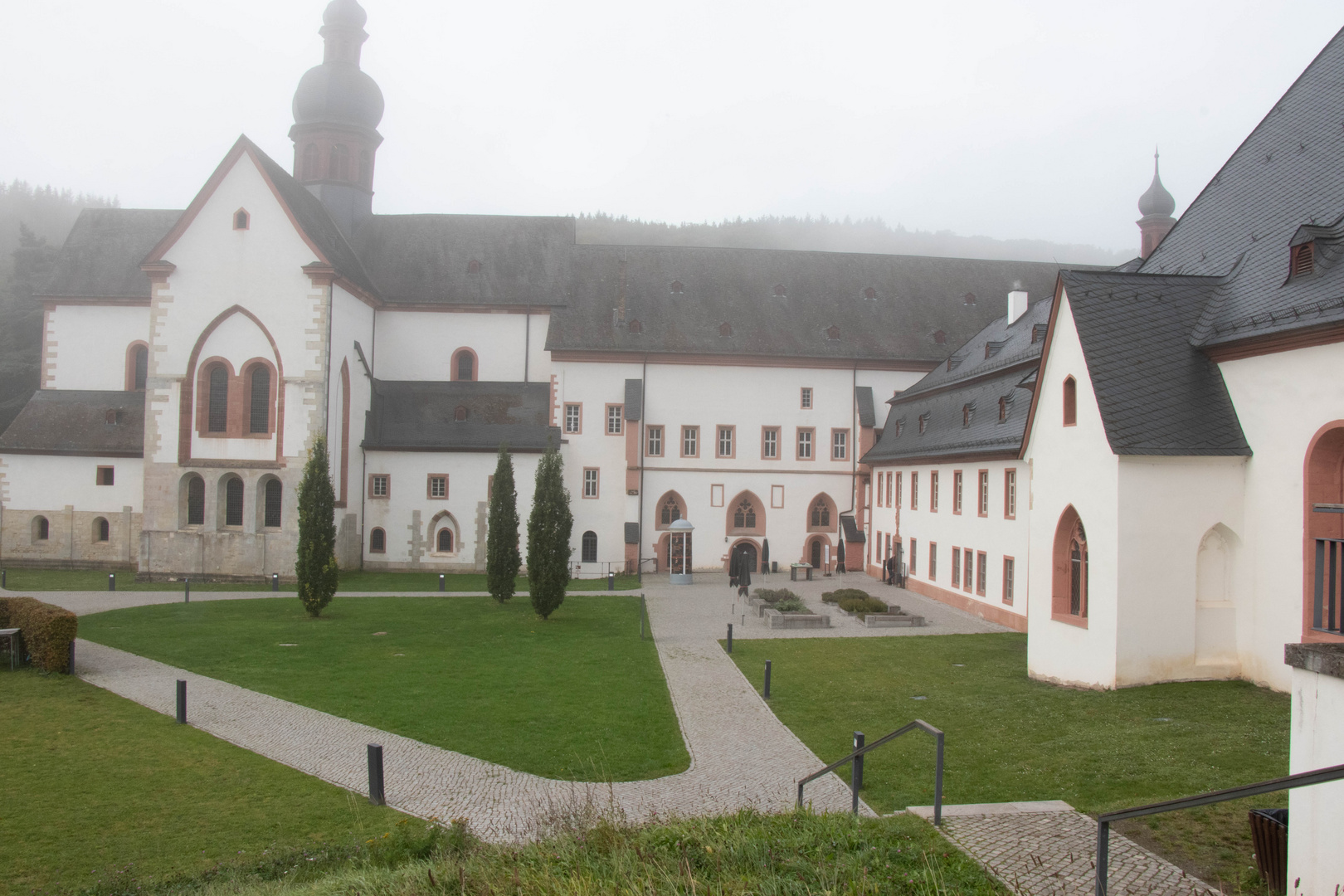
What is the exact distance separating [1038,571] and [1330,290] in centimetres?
634

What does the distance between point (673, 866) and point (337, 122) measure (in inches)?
1623

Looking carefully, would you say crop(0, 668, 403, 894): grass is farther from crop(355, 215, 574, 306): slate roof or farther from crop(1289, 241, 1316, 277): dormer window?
crop(355, 215, 574, 306): slate roof

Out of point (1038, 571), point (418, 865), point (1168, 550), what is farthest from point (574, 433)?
point (418, 865)

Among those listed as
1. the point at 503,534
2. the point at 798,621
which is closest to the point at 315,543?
the point at 503,534

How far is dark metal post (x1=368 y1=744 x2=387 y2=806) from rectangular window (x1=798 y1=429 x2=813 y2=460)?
29287 millimetres

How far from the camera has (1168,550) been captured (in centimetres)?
1352

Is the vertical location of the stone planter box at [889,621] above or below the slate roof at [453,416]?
below

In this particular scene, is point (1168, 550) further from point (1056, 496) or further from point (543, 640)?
point (543, 640)

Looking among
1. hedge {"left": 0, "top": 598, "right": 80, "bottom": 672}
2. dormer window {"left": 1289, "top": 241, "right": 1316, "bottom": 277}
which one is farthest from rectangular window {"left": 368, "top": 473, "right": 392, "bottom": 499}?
dormer window {"left": 1289, "top": 241, "right": 1316, "bottom": 277}

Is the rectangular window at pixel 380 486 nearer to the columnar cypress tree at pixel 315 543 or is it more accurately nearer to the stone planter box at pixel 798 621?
the columnar cypress tree at pixel 315 543

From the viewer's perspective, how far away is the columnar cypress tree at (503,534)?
2545 centimetres

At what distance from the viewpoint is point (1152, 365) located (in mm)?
14109

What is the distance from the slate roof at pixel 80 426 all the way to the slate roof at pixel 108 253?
4.67 meters

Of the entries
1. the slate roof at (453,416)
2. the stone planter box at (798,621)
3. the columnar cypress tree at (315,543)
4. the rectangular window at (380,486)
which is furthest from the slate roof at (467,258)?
the stone planter box at (798,621)
